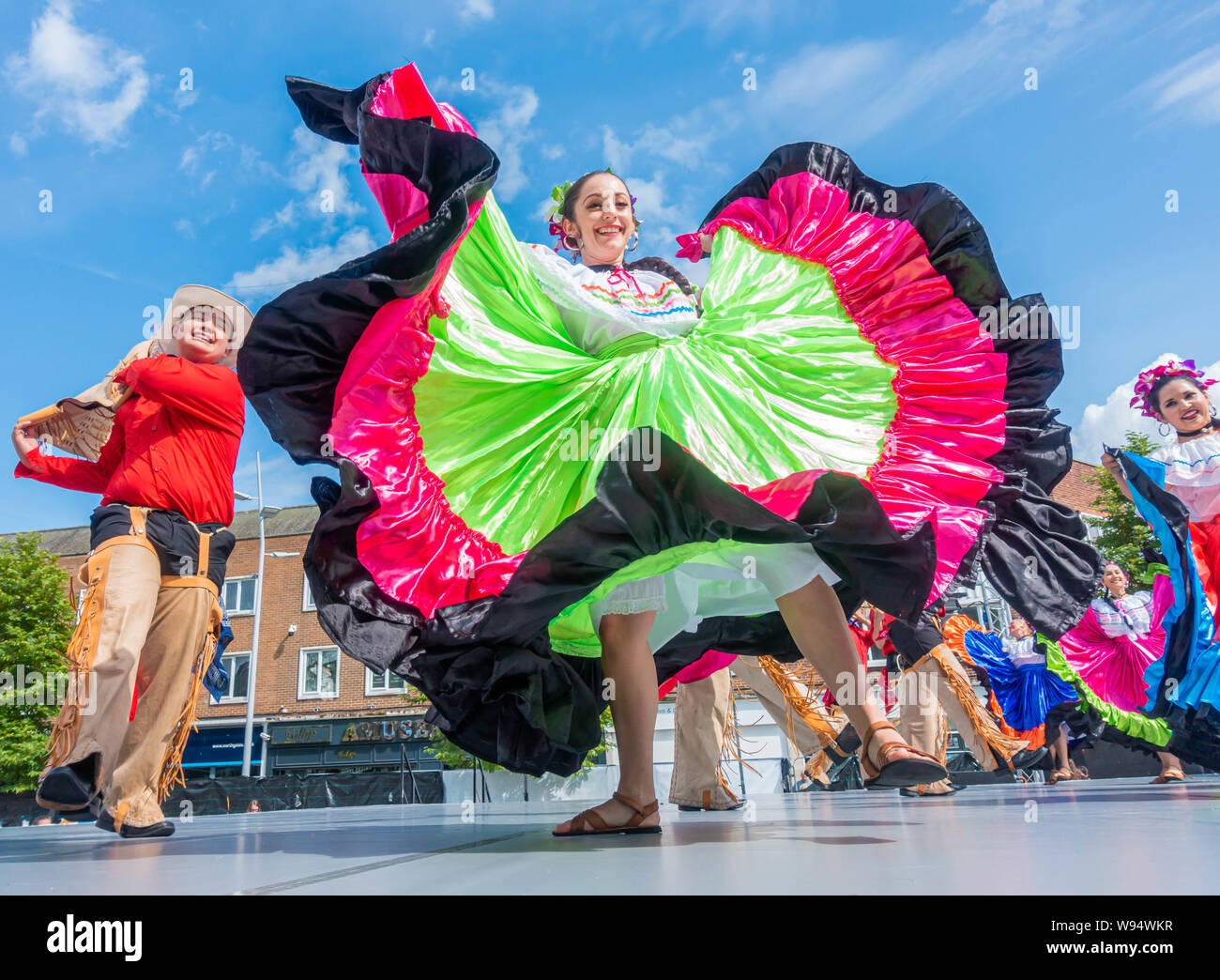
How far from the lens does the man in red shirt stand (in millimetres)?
2789

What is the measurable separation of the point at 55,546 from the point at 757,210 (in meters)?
30.0

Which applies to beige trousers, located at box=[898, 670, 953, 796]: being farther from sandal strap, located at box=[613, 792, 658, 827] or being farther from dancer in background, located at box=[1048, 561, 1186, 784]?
sandal strap, located at box=[613, 792, 658, 827]

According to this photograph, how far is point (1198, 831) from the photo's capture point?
179 centimetres

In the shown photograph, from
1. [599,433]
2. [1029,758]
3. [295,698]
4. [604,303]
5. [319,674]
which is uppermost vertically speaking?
[604,303]

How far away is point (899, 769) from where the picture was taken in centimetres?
195

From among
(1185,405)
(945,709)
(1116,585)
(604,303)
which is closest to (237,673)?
(945,709)

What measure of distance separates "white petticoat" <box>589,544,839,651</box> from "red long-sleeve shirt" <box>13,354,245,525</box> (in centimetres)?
167

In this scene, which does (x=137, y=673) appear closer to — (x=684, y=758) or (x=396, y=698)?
(x=684, y=758)

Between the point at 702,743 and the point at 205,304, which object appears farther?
the point at 702,743

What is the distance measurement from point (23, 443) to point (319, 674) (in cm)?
2131

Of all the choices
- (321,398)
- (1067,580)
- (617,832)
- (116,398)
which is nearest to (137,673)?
(116,398)

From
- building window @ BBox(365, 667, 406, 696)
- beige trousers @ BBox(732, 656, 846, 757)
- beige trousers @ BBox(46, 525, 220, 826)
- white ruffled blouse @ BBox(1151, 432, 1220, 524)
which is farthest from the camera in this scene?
building window @ BBox(365, 667, 406, 696)

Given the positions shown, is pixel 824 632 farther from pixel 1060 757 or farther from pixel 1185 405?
pixel 1060 757

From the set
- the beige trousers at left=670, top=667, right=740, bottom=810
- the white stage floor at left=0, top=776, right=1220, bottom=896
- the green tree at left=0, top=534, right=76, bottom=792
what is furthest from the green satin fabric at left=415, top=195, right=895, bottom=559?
the green tree at left=0, top=534, right=76, bottom=792
